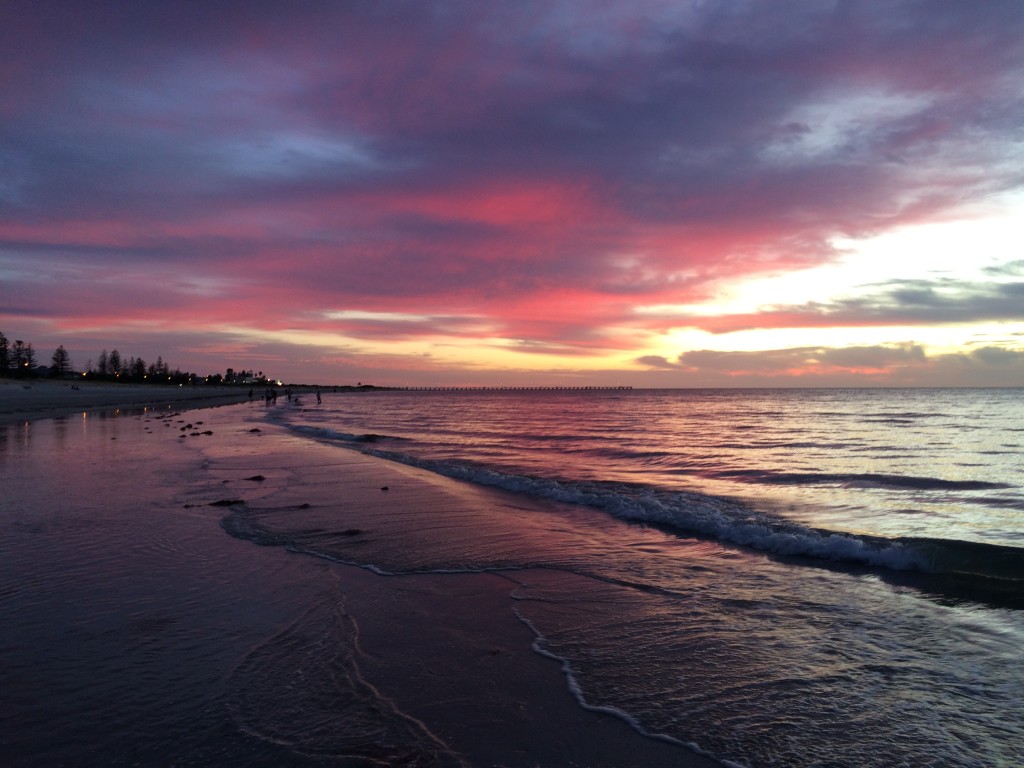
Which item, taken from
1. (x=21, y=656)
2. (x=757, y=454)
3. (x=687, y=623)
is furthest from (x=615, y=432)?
(x=21, y=656)

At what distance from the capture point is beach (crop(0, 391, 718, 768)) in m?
4.64

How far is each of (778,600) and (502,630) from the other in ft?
13.6

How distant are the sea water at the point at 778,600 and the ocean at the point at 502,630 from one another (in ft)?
0.14

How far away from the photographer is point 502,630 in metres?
7.20

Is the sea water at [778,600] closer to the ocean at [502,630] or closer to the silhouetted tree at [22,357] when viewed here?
the ocean at [502,630]

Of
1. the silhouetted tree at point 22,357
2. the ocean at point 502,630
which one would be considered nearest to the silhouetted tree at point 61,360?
the silhouetted tree at point 22,357

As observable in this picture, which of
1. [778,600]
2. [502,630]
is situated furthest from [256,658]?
[778,600]

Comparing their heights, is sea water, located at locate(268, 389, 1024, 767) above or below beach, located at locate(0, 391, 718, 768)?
below

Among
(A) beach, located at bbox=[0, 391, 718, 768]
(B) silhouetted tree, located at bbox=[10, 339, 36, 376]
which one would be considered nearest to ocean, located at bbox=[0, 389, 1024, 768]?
(A) beach, located at bbox=[0, 391, 718, 768]

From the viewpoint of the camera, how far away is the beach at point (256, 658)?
183 inches

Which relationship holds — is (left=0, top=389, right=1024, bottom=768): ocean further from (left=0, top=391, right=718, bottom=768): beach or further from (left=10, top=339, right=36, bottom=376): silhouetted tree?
(left=10, top=339, right=36, bottom=376): silhouetted tree

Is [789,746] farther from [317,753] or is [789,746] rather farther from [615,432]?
[615,432]

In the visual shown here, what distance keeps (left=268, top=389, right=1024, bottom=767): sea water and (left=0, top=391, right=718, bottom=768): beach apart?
1.70ft

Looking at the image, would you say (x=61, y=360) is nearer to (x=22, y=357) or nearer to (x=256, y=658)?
(x=22, y=357)
